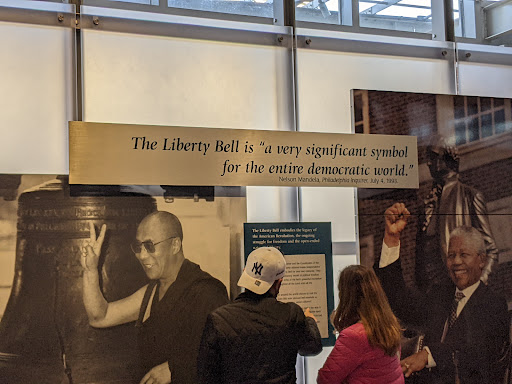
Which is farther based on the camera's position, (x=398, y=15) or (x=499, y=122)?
(x=398, y=15)

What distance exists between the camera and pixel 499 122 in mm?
6555

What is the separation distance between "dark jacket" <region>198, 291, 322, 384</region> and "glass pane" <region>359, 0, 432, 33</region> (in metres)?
3.80

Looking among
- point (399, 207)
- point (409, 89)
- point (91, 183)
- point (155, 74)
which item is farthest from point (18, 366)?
point (409, 89)

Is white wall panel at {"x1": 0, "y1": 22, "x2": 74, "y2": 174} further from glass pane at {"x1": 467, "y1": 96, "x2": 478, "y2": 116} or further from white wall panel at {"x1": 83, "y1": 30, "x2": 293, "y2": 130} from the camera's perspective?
glass pane at {"x1": 467, "y1": 96, "x2": 478, "y2": 116}

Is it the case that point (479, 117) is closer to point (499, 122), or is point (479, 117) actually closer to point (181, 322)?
point (499, 122)

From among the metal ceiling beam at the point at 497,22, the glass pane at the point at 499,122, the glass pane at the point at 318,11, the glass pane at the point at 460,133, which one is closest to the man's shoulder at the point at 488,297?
the glass pane at the point at 460,133

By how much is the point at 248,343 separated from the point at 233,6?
11.8 feet

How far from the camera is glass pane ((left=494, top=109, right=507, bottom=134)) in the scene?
21.5 feet

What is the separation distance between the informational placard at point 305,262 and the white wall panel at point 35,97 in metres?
1.63

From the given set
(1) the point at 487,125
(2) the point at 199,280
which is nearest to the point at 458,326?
(1) the point at 487,125

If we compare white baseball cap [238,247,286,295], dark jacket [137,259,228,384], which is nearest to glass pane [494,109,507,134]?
dark jacket [137,259,228,384]

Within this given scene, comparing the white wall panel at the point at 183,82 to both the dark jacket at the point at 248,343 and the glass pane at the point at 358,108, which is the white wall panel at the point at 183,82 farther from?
the dark jacket at the point at 248,343

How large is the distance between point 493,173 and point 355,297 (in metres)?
3.25

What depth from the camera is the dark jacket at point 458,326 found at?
610cm
